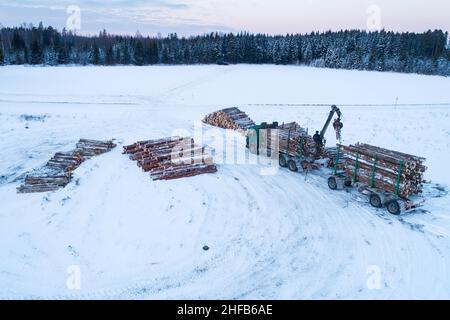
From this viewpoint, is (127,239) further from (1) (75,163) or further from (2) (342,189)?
(2) (342,189)

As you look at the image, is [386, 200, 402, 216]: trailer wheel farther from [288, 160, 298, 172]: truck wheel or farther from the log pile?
[288, 160, 298, 172]: truck wheel

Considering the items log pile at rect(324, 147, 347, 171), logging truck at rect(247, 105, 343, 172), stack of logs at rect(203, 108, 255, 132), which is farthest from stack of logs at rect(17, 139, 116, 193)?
log pile at rect(324, 147, 347, 171)

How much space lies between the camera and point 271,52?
97438 mm

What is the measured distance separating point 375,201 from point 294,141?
5274 millimetres

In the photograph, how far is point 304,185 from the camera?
54.0 feet

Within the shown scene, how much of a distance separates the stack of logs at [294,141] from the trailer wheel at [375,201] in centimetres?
414

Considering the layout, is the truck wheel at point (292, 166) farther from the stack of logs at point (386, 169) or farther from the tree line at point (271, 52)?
the tree line at point (271, 52)

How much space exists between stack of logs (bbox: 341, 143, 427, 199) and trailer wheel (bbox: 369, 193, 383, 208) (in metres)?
0.38

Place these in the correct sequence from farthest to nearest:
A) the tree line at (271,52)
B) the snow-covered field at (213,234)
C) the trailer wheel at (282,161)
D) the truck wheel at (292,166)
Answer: the tree line at (271,52), the trailer wheel at (282,161), the truck wheel at (292,166), the snow-covered field at (213,234)

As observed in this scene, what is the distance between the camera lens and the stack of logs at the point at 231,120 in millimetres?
25577

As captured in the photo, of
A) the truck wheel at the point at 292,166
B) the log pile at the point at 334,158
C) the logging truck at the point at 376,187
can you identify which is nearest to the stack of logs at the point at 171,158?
the truck wheel at the point at 292,166

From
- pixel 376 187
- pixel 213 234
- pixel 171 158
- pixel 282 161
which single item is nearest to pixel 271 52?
pixel 282 161

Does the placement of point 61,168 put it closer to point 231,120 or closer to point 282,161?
point 282,161
